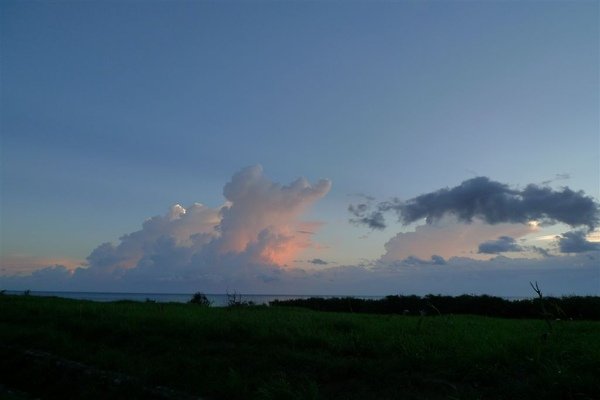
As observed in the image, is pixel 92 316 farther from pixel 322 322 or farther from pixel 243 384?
pixel 243 384

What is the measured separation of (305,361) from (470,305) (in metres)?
19.0

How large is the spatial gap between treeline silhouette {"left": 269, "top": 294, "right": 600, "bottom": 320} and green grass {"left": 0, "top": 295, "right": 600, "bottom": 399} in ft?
32.6

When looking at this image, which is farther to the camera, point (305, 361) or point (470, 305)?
point (470, 305)

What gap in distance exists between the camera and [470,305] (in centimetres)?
2495

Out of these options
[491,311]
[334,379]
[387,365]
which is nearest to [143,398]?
[334,379]

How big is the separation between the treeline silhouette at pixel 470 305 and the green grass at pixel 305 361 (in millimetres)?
9950

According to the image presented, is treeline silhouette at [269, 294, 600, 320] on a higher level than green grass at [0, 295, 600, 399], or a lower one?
higher

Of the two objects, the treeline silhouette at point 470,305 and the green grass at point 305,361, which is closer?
the green grass at point 305,361

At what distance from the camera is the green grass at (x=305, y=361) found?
679 cm

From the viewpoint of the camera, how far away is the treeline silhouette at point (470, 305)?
814 inches

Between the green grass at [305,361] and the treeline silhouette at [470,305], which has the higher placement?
the treeline silhouette at [470,305]

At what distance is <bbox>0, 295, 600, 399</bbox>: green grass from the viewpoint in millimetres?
6793

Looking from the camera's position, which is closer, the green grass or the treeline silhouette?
the green grass

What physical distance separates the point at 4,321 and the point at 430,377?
49.7 ft
